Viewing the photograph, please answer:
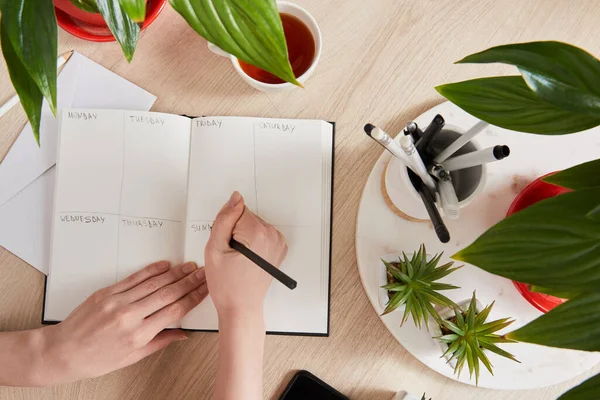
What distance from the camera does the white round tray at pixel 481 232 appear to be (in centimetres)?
67

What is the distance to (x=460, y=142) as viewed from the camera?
0.53 meters

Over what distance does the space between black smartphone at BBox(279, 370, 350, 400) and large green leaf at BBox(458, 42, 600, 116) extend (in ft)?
1.57

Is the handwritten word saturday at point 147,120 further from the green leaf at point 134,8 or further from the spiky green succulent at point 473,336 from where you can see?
the spiky green succulent at point 473,336

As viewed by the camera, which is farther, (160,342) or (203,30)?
(160,342)

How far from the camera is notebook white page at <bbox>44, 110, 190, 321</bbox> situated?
706mm

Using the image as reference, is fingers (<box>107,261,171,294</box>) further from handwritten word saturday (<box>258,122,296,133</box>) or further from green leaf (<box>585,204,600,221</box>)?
green leaf (<box>585,204,600,221</box>)

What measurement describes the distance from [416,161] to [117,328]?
473 millimetres

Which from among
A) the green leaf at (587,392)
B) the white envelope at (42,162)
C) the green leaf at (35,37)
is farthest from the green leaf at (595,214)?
the white envelope at (42,162)

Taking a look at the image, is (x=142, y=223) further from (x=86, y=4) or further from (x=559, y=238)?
(x=559, y=238)

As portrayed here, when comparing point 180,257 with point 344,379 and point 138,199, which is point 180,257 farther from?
point 344,379

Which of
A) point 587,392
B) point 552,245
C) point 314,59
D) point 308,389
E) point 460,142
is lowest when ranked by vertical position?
point 308,389

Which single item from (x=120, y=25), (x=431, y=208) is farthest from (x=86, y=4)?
(x=431, y=208)

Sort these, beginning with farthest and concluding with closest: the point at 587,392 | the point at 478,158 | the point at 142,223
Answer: the point at 142,223 → the point at 478,158 → the point at 587,392

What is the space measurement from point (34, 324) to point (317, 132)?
1.62ft
